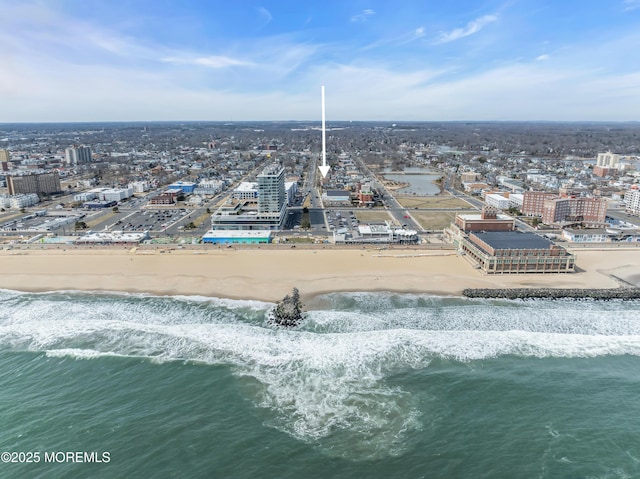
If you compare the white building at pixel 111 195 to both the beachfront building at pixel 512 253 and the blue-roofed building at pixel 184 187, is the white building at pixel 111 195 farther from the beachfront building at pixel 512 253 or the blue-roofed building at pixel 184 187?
the beachfront building at pixel 512 253

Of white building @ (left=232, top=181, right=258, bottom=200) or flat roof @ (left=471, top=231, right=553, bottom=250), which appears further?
white building @ (left=232, top=181, right=258, bottom=200)

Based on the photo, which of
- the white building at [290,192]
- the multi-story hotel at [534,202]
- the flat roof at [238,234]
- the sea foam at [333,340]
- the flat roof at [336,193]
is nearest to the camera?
the sea foam at [333,340]

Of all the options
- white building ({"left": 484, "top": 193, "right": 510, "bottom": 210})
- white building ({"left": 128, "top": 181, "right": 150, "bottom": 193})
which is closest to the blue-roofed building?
white building ({"left": 128, "top": 181, "right": 150, "bottom": 193})

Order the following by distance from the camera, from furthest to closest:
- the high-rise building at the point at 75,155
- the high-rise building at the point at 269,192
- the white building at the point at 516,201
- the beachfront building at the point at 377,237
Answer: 1. the high-rise building at the point at 75,155
2. the white building at the point at 516,201
3. the high-rise building at the point at 269,192
4. the beachfront building at the point at 377,237

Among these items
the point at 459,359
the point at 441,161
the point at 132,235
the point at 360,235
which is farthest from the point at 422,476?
the point at 441,161

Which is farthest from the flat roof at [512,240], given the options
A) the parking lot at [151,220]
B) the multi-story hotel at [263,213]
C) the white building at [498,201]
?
the parking lot at [151,220]

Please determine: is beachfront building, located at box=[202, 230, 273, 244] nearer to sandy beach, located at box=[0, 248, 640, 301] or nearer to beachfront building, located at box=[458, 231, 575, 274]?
sandy beach, located at box=[0, 248, 640, 301]
